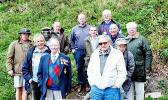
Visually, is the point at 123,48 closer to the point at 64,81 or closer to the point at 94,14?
the point at 64,81

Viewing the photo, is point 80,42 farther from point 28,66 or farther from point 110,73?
point 110,73

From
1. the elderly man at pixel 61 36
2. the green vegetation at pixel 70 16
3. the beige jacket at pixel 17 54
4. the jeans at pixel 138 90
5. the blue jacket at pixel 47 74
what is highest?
the green vegetation at pixel 70 16

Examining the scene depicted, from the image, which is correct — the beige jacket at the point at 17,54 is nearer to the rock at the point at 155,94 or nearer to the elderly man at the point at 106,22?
the elderly man at the point at 106,22

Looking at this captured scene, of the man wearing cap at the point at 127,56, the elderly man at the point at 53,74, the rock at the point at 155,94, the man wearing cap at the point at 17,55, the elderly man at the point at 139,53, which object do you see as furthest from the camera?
the rock at the point at 155,94

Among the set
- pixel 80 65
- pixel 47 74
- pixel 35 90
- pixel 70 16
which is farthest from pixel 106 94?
pixel 70 16

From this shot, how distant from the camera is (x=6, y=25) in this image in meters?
15.1

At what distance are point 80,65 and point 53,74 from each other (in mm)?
2496

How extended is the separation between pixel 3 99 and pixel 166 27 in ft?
22.7

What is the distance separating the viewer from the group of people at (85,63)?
5.19 metres

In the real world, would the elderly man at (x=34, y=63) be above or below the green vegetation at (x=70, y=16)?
below

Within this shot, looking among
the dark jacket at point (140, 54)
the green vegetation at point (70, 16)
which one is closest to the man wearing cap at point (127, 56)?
the dark jacket at point (140, 54)

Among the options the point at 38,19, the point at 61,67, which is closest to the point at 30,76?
the point at 61,67

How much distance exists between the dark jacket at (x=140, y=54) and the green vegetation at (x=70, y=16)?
304 centimetres

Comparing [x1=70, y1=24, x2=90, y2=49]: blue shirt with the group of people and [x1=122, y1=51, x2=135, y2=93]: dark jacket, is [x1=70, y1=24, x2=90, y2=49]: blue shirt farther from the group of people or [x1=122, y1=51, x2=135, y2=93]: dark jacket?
[x1=122, y1=51, x2=135, y2=93]: dark jacket
